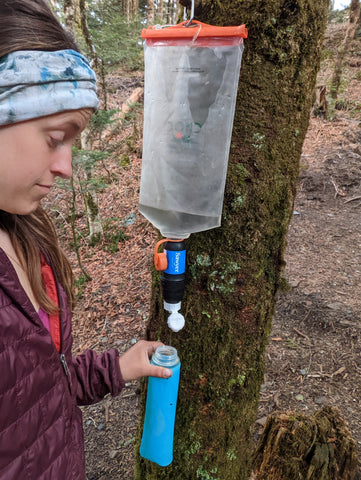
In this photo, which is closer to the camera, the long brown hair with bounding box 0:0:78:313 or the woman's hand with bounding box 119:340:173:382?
the long brown hair with bounding box 0:0:78:313

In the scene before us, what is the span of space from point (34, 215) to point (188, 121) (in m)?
0.76

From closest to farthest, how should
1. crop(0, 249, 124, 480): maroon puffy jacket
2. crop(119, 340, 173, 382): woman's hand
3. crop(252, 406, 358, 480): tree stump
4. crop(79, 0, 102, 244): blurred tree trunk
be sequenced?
crop(0, 249, 124, 480): maroon puffy jacket
crop(119, 340, 173, 382): woman's hand
crop(252, 406, 358, 480): tree stump
crop(79, 0, 102, 244): blurred tree trunk

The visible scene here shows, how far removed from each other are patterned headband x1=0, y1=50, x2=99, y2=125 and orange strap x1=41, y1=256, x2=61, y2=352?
0.63 metres

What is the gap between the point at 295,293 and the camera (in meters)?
4.22

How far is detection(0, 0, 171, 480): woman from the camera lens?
2.79 feet

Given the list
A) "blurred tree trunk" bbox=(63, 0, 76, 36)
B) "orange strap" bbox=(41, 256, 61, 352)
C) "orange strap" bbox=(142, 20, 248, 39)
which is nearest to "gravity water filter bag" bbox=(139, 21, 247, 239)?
"orange strap" bbox=(142, 20, 248, 39)

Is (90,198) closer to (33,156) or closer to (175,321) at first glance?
(175,321)

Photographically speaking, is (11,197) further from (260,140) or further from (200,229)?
(260,140)

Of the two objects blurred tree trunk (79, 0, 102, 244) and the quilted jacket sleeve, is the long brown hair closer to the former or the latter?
the quilted jacket sleeve

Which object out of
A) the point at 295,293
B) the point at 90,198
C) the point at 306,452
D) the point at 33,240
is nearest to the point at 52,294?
the point at 33,240

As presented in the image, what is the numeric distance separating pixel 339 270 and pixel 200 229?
14.4ft

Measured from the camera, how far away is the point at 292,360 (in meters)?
3.25

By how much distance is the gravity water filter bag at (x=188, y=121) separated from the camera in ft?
3.34

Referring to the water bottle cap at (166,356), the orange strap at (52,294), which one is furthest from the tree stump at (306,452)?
the orange strap at (52,294)
